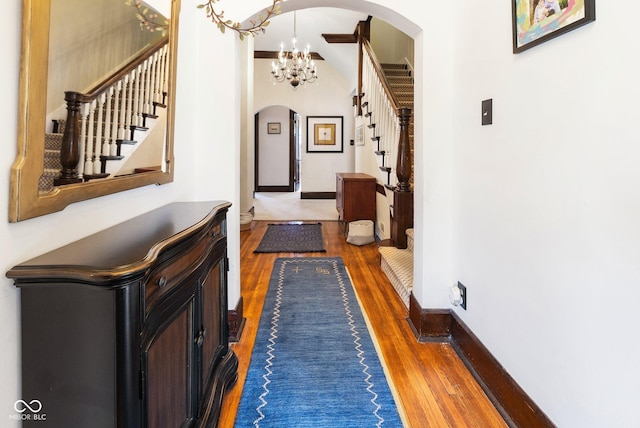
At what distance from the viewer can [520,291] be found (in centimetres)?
168

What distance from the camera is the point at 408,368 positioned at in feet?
7.18

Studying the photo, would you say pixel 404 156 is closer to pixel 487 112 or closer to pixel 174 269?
pixel 487 112

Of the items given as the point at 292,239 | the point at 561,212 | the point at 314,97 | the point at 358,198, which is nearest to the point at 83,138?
the point at 561,212

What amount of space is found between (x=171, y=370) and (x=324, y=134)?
8.52 m

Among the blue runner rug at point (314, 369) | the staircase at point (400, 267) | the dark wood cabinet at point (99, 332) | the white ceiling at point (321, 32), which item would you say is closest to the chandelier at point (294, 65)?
the white ceiling at point (321, 32)

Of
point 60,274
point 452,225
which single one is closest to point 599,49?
point 452,225

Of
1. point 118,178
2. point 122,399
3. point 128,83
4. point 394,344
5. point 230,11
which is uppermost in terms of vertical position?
point 230,11

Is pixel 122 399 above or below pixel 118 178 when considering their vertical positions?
below

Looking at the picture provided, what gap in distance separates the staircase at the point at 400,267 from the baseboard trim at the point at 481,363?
36 centimetres

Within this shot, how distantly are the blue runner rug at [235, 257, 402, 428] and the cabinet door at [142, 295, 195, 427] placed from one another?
0.52 meters

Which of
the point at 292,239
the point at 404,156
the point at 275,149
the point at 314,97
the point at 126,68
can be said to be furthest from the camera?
the point at 275,149

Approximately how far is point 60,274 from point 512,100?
1.74m

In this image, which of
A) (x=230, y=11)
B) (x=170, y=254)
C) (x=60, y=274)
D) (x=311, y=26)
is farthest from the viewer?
(x=311, y=26)

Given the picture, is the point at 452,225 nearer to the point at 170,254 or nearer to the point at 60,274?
the point at 170,254
